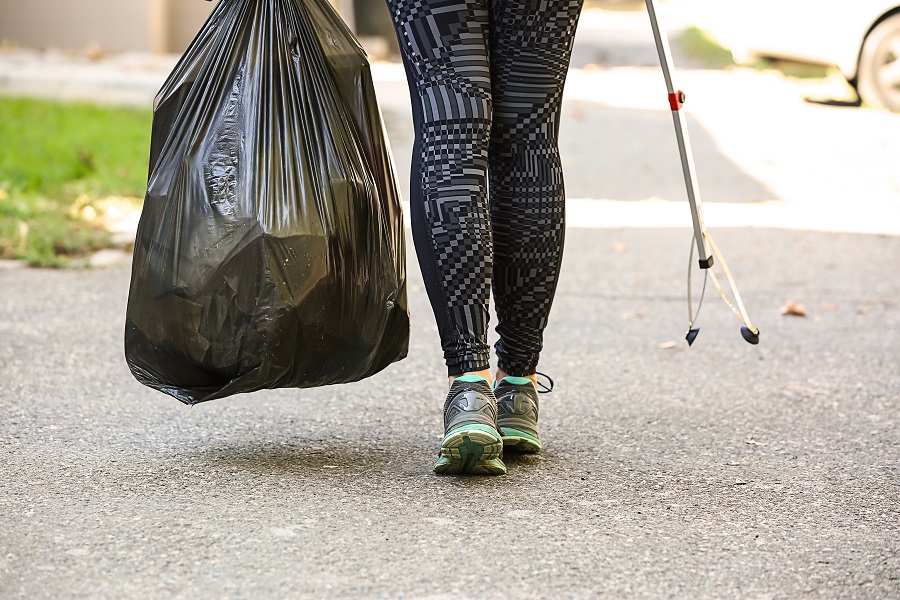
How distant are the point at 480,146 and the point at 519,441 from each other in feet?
1.95

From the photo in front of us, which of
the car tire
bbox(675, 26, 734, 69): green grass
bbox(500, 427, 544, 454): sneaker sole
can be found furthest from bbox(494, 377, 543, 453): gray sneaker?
bbox(675, 26, 734, 69): green grass

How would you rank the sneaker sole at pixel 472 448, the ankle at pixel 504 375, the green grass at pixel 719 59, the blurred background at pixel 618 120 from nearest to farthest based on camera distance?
1. the sneaker sole at pixel 472 448
2. the ankle at pixel 504 375
3. the blurred background at pixel 618 120
4. the green grass at pixel 719 59

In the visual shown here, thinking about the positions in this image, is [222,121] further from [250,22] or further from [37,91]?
[37,91]

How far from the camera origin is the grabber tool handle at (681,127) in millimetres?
2365

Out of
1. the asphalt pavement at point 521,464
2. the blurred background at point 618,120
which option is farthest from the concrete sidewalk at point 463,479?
the blurred background at point 618,120

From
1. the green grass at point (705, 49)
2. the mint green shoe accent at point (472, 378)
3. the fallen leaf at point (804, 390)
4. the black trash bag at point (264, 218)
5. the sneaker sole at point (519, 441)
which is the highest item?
the black trash bag at point (264, 218)

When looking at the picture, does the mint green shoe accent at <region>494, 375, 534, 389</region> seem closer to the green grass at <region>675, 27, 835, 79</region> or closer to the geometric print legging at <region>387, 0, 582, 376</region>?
the geometric print legging at <region>387, 0, 582, 376</region>

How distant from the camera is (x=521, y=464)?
2.33 meters

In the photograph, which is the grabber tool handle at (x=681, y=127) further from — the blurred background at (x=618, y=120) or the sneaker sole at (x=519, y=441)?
the blurred background at (x=618, y=120)

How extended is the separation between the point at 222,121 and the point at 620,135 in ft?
17.0

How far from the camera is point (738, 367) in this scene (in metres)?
3.21

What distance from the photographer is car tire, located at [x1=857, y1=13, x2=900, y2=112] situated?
24.9 feet

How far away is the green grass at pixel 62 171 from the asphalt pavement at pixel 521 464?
0.35m

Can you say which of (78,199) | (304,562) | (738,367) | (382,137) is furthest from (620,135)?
(304,562)
